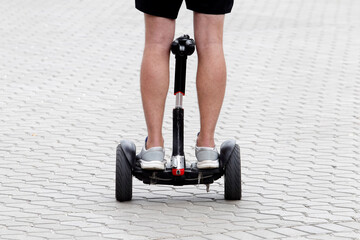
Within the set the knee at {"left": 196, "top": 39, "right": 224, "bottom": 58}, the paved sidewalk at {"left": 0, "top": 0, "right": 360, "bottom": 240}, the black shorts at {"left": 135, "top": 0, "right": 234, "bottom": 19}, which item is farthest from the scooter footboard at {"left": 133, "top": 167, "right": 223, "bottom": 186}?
the black shorts at {"left": 135, "top": 0, "right": 234, "bottom": 19}

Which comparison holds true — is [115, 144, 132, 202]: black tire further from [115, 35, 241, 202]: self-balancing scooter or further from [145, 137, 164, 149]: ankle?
[145, 137, 164, 149]: ankle

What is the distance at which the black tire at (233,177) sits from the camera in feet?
16.8

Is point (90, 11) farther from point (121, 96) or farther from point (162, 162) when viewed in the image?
point (162, 162)

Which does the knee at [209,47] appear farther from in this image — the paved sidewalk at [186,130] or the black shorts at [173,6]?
the paved sidewalk at [186,130]

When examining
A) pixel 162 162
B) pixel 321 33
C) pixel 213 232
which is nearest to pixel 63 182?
pixel 162 162

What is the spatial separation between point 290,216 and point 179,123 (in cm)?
80

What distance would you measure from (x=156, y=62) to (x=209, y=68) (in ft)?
0.91

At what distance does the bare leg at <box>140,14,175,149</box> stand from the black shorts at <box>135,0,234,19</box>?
4 cm

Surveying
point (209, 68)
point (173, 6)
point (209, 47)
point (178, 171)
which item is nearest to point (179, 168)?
point (178, 171)

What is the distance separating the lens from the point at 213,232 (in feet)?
14.9

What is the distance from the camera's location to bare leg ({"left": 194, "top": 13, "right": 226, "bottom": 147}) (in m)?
5.06

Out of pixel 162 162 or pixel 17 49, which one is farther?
pixel 17 49

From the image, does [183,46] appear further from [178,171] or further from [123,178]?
[123,178]

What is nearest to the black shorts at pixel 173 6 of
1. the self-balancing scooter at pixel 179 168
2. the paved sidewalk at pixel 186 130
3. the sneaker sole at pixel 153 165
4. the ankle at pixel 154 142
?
the self-balancing scooter at pixel 179 168
